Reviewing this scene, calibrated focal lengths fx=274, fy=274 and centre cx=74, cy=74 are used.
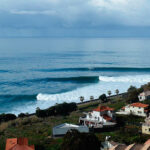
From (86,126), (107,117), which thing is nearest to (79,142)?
(86,126)

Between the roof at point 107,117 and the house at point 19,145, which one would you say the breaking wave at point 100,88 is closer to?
the roof at point 107,117

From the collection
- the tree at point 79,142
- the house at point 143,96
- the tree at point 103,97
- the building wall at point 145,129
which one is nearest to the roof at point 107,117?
the building wall at point 145,129

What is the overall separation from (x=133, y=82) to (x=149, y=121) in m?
45.2

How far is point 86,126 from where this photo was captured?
33312 mm

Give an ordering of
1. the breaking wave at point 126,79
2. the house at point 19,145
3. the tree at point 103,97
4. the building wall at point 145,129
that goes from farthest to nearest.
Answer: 1. the breaking wave at point 126,79
2. the tree at point 103,97
3. the building wall at point 145,129
4. the house at point 19,145

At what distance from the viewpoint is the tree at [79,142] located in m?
21.4

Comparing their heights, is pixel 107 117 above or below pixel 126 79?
below

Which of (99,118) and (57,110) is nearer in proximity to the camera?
(99,118)

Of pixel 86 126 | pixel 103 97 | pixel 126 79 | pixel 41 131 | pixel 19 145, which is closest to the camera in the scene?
pixel 19 145

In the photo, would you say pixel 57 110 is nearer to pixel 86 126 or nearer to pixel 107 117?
pixel 107 117

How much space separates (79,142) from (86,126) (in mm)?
11882

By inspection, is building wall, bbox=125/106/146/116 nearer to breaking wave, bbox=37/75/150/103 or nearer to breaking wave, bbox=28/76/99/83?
breaking wave, bbox=37/75/150/103

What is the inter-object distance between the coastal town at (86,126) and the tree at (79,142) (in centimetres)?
35

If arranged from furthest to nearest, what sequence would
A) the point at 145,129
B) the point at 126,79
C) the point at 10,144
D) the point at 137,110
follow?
1. the point at 126,79
2. the point at 137,110
3. the point at 145,129
4. the point at 10,144
